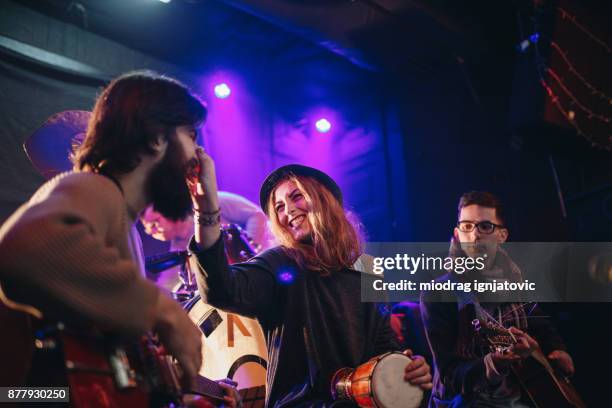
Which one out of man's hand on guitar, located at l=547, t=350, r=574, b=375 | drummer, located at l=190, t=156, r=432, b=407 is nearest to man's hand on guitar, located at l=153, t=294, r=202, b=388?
drummer, located at l=190, t=156, r=432, b=407

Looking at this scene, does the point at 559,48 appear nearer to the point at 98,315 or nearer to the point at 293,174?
the point at 293,174

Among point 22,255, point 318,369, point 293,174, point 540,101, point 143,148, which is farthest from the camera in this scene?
point 540,101

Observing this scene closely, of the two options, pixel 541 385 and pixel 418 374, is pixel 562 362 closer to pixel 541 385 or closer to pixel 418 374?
pixel 541 385

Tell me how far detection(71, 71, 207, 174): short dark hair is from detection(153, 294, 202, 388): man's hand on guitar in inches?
20.6

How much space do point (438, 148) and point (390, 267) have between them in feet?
5.63

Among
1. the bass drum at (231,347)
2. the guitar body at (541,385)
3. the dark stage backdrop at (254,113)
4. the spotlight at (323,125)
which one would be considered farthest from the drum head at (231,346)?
the spotlight at (323,125)

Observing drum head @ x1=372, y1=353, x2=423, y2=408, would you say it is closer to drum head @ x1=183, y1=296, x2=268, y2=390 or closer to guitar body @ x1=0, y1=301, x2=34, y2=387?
drum head @ x1=183, y1=296, x2=268, y2=390

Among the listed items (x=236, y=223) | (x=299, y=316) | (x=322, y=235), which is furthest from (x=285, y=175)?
(x=236, y=223)

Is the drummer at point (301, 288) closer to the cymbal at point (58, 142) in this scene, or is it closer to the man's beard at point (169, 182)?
the man's beard at point (169, 182)

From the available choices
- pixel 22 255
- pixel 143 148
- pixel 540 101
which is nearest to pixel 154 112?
pixel 143 148

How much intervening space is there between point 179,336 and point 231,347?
150 centimetres

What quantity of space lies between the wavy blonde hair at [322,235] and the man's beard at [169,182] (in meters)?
1.16

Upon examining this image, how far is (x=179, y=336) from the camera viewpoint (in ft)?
5.71

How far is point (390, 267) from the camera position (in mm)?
6043
